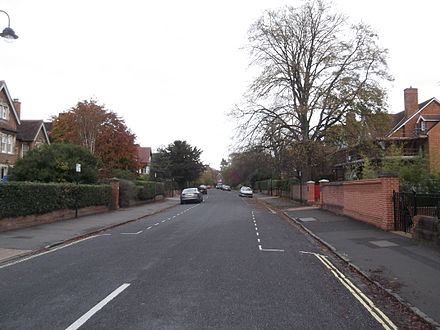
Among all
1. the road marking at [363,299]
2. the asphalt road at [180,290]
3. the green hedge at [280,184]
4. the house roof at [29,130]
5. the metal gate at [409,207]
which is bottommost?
the road marking at [363,299]

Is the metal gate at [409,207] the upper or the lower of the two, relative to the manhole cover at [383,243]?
upper

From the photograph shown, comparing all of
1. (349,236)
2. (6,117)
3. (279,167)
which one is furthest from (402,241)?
(6,117)

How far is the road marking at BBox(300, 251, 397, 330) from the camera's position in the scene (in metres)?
5.07

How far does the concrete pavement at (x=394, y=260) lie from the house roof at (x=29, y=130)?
107ft

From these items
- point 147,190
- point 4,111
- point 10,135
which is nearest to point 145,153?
point 147,190

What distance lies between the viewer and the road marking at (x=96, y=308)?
4.71m

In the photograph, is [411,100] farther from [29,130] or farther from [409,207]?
[29,130]

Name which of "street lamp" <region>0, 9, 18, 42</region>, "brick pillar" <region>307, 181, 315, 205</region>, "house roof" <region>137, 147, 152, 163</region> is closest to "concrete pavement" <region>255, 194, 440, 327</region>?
"street lamp" <region>0, 9, 18, 42</region>

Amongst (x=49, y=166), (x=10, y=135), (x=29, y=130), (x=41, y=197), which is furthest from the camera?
(x=29, y=130)

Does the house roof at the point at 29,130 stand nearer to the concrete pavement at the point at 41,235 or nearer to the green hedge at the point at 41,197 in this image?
the green hedge at the point at 41,197

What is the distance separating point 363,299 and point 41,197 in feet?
48.6

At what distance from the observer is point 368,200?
51.4ft

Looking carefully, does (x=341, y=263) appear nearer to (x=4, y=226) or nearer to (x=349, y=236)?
(x=349, y=236)

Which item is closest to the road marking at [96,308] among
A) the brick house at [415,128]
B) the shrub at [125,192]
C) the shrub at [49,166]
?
the shrub at [49,166]
